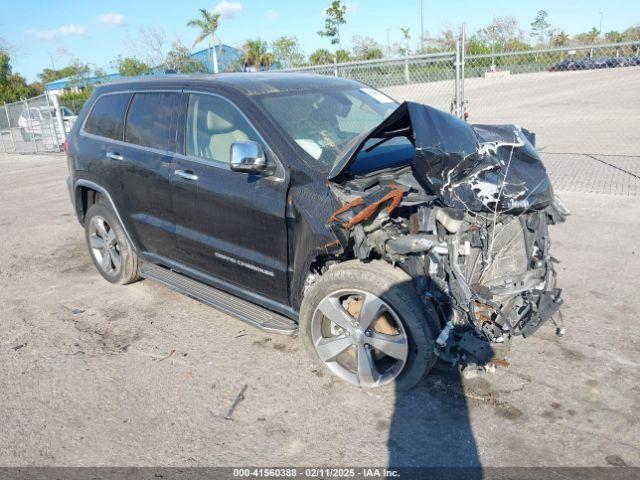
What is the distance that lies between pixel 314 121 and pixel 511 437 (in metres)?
2.49

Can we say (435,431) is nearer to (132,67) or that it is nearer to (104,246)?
(104,246)

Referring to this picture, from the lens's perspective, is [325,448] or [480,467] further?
[325,448]

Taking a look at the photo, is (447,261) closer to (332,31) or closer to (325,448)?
(325,448)

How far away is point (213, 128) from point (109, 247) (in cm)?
206

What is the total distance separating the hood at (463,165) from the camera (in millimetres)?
3291

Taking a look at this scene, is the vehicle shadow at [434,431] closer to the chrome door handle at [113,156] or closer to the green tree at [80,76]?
the chrome door handle at [113,156]

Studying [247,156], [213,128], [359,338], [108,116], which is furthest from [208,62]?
[359,338]

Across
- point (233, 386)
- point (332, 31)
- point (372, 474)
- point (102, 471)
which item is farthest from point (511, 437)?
point (332, 31)

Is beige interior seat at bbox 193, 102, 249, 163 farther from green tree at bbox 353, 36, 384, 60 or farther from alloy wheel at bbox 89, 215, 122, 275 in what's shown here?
green tree at bbox 353, 36, 384, 60

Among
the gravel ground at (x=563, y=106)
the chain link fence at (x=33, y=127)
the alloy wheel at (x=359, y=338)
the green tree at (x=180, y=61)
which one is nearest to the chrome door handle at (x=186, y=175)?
the alloy wheel at (x=359, y=338)

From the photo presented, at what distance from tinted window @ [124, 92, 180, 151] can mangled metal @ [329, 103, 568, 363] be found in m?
1.70

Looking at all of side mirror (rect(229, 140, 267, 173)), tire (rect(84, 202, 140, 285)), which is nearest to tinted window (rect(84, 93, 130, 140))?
tire (rect(84, 202, 140, 285))

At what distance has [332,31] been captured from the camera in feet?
180

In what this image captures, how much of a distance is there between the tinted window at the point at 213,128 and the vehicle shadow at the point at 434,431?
2008 mm
